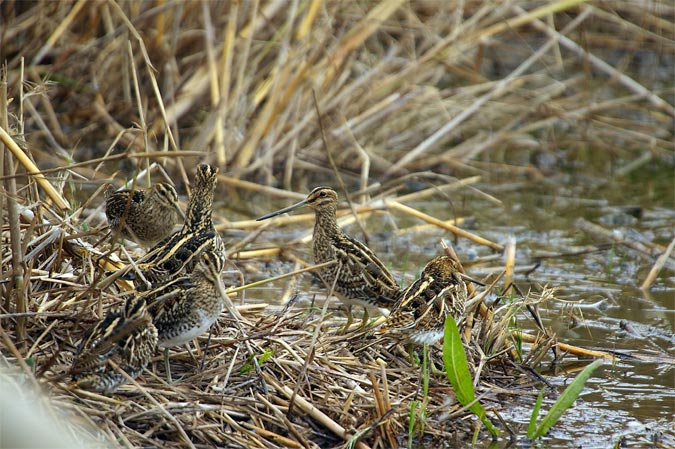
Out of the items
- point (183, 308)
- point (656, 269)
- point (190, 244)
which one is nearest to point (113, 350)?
point (183, 308)

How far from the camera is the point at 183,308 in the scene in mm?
4461

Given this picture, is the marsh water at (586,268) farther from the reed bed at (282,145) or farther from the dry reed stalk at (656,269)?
the reed bed at (282,145)

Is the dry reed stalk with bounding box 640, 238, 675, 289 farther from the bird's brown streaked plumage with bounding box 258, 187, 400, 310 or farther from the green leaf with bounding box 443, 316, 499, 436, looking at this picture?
the green leaf with bounding box 443, 316, 499, 436

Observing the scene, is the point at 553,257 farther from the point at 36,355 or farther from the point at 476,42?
the point at 36,355

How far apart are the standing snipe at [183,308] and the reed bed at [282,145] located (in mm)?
248

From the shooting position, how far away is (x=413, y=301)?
202 inches

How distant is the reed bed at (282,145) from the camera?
4.60 metres

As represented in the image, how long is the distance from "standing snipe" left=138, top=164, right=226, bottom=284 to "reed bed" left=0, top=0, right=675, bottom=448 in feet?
0.93

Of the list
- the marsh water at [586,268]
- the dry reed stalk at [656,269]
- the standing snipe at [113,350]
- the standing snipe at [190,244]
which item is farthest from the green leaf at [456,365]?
the dry reed stalk at [656,269]

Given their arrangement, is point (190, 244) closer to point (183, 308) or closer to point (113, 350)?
point (183, 308)

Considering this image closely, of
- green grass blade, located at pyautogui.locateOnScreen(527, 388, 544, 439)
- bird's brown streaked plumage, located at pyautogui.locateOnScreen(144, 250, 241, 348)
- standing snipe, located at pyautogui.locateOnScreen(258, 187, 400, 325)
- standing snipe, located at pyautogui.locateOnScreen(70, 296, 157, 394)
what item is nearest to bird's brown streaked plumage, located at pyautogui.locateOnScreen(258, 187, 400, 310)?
standing snipe, located at pyautogui.locateOnScreen(258, 187, 400, 325)

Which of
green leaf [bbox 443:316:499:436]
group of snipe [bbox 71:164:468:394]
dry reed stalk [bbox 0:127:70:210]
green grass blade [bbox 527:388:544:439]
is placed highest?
dry reed stalk [bbox 0:127:70:210]

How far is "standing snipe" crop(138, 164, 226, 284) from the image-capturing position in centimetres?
488

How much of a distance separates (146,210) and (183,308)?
1473 millimetres
